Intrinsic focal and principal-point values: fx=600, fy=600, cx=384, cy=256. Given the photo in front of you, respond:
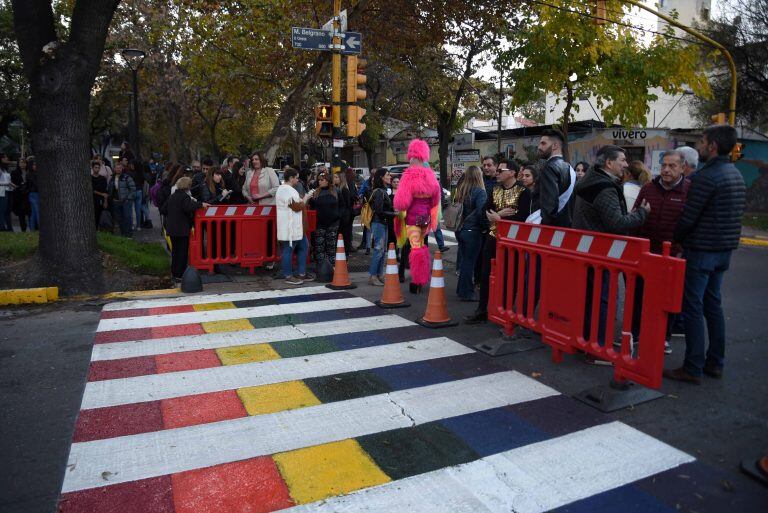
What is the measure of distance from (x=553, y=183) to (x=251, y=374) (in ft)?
11.3

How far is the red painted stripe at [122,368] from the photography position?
5289 mm

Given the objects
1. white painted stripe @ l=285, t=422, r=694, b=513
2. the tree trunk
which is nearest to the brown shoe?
white painted stripe @ l=285, t=422, r=694, b=513

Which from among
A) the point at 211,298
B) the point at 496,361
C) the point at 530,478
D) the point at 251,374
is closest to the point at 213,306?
the point at 211,298

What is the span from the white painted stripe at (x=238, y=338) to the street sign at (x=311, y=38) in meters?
5.95

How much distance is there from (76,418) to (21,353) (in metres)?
2.05

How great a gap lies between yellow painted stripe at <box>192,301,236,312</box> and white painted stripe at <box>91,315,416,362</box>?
1.30m

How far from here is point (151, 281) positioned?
31.8 ft

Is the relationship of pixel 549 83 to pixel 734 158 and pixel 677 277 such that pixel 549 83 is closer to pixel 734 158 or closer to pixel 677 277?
pixel 734 158

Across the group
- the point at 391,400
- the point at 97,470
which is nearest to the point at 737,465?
the point at 391,400

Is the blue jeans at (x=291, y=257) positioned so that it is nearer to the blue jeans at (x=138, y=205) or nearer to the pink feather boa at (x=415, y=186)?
the pink feather boa at (x=415, y=186)

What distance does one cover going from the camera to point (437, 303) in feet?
22.9

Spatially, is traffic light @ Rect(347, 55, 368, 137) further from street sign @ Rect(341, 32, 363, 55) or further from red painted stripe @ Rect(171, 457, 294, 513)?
red painted stripe @ Rect(171, 457, 294, 513)

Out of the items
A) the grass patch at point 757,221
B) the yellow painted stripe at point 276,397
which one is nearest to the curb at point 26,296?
the yellow painted stripe at point 276,397

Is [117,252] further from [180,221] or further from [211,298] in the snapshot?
[211,298]
